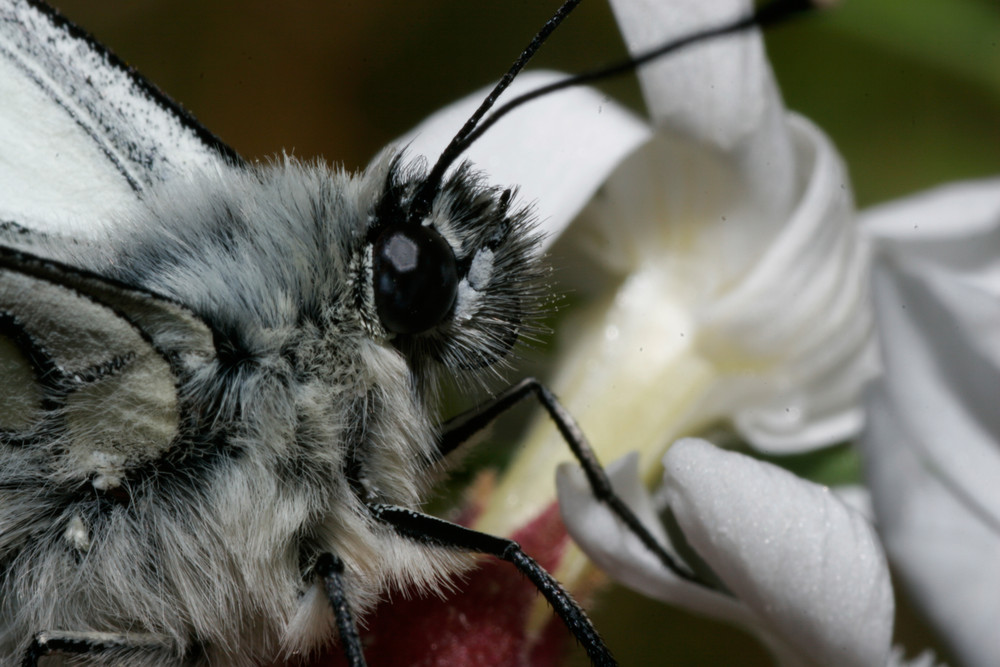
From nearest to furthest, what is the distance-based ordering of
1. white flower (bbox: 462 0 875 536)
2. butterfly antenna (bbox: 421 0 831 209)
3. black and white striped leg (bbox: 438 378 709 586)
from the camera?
butterfly antenna (bbox: 421 0 831 209)
black and white striped leg (bbox: 438 378 709 586)
white flower (bbox: 462 0 875 536)

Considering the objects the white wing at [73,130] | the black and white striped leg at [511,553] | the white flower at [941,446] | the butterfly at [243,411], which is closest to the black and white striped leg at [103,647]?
the butterfly at [243,411]

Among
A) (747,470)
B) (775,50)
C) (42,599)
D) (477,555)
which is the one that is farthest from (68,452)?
(775,50)

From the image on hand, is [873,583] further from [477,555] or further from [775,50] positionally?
[775,50]

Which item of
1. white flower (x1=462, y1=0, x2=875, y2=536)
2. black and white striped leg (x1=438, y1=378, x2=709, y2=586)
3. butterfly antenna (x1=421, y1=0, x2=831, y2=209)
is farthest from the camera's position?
white flower (x1=462, y1=0, x2=875, y2=536)

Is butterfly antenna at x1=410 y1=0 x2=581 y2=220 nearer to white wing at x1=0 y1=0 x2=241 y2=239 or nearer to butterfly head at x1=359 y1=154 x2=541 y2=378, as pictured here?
butterfly head at x1=359 y1=154 x2=541 y2=378

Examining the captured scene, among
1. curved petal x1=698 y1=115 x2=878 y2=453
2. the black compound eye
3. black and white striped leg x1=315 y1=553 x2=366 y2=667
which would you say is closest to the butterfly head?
the black compound eye
